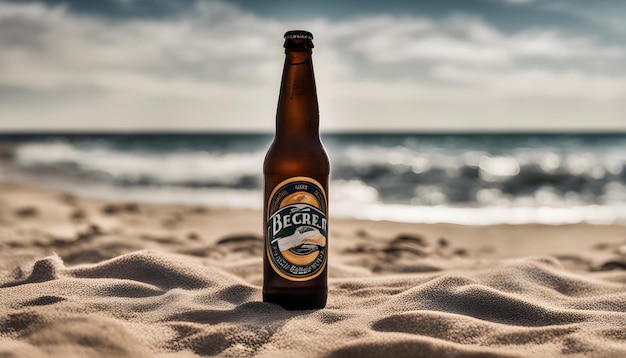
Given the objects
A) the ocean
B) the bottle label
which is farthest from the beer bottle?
the ocean

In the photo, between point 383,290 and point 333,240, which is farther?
point 333,240

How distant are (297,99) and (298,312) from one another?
0.79 meters

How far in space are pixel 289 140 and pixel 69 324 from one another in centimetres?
102

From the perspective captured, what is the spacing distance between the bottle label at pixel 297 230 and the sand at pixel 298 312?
15 cm

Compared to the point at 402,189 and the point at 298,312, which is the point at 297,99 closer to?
the point at 298,312

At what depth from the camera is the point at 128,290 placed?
2.24 m

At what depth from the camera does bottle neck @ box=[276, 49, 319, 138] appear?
228 cm

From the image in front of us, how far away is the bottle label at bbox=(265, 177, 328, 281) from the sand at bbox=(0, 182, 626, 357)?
15 cm

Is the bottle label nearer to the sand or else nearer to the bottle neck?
the sand

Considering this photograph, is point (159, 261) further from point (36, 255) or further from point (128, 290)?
point (36, 255)

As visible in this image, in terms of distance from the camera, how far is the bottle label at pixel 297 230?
7.00 feet

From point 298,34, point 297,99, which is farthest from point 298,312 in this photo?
point 298,34

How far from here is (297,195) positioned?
2.14m

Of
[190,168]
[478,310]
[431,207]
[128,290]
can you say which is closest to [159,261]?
[128,290]
